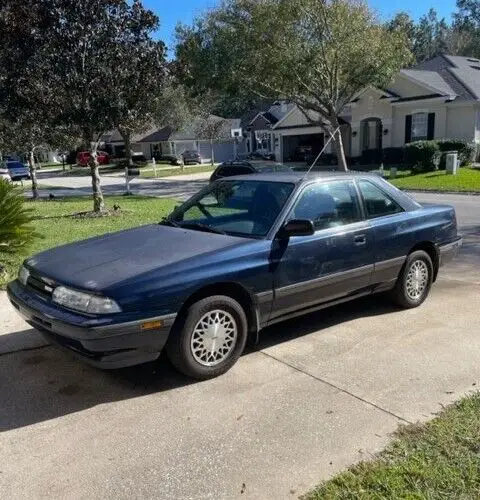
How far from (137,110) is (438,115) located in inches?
863

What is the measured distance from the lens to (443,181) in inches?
883

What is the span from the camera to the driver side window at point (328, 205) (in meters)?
4.80

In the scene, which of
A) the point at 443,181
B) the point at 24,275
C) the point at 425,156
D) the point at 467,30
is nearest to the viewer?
the point at 24,275

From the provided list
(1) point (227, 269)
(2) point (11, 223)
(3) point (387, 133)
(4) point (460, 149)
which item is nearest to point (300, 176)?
(1) point (227, 269)

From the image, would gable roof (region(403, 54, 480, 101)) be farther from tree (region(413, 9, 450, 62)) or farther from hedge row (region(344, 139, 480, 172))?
tree (region(413, 9, 450, 62))

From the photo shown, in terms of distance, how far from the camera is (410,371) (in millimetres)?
4215

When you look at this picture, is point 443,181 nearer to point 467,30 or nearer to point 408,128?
point 408,128

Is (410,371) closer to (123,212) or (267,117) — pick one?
(123,212)

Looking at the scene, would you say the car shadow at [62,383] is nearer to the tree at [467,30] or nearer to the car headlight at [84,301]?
the car headlight at [84,301]

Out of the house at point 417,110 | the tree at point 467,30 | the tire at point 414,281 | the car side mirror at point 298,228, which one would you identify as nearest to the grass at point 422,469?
the car side mirror at point 298,228

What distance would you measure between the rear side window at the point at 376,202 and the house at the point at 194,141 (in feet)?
165

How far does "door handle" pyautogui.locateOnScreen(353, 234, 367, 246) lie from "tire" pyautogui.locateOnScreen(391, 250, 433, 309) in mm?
763

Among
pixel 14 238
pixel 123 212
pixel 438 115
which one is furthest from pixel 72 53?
pixel 438 115

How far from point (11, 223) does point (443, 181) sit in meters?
19.2
